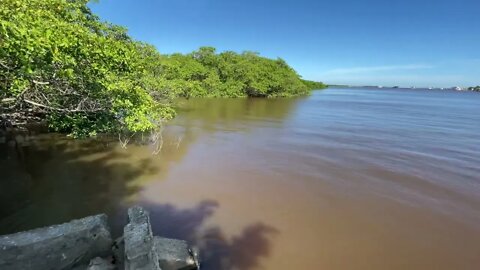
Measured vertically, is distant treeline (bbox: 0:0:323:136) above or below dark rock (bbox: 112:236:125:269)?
above

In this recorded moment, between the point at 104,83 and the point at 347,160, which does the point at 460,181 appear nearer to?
the point at 347,160

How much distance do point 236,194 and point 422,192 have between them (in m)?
4.84

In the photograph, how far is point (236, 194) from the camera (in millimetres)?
7797

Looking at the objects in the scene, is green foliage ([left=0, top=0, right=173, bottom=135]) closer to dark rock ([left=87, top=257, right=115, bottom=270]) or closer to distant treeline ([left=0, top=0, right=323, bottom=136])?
distant treeline ([left=0, top=0, right=323, bottom=136])

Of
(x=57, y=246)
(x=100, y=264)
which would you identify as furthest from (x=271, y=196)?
(x=57, y=246)

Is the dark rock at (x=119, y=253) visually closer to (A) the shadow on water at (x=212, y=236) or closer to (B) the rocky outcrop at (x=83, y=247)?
Result: (B) the rocky outcrop at (x=83, y=247)

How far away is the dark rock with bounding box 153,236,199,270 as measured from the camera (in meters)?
4.34

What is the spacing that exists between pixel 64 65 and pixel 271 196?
5213 millimetres

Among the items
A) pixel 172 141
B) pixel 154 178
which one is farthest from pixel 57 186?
pixel 172 141

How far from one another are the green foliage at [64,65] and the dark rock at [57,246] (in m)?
2.30

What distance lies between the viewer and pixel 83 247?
153 inches

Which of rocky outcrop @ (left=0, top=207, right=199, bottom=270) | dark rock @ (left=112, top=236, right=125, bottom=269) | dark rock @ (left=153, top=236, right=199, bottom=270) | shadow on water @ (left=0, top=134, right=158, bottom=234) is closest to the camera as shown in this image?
rocky outcrop @ (left=0, top=207, right=199, bottom=270)

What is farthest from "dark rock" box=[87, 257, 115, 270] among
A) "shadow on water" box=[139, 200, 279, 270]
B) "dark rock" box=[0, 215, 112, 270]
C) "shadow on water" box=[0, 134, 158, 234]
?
"shadow on water" box=[0, 134, 158, 234]

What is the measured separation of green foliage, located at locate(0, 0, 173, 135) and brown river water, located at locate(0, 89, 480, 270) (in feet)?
5.33
